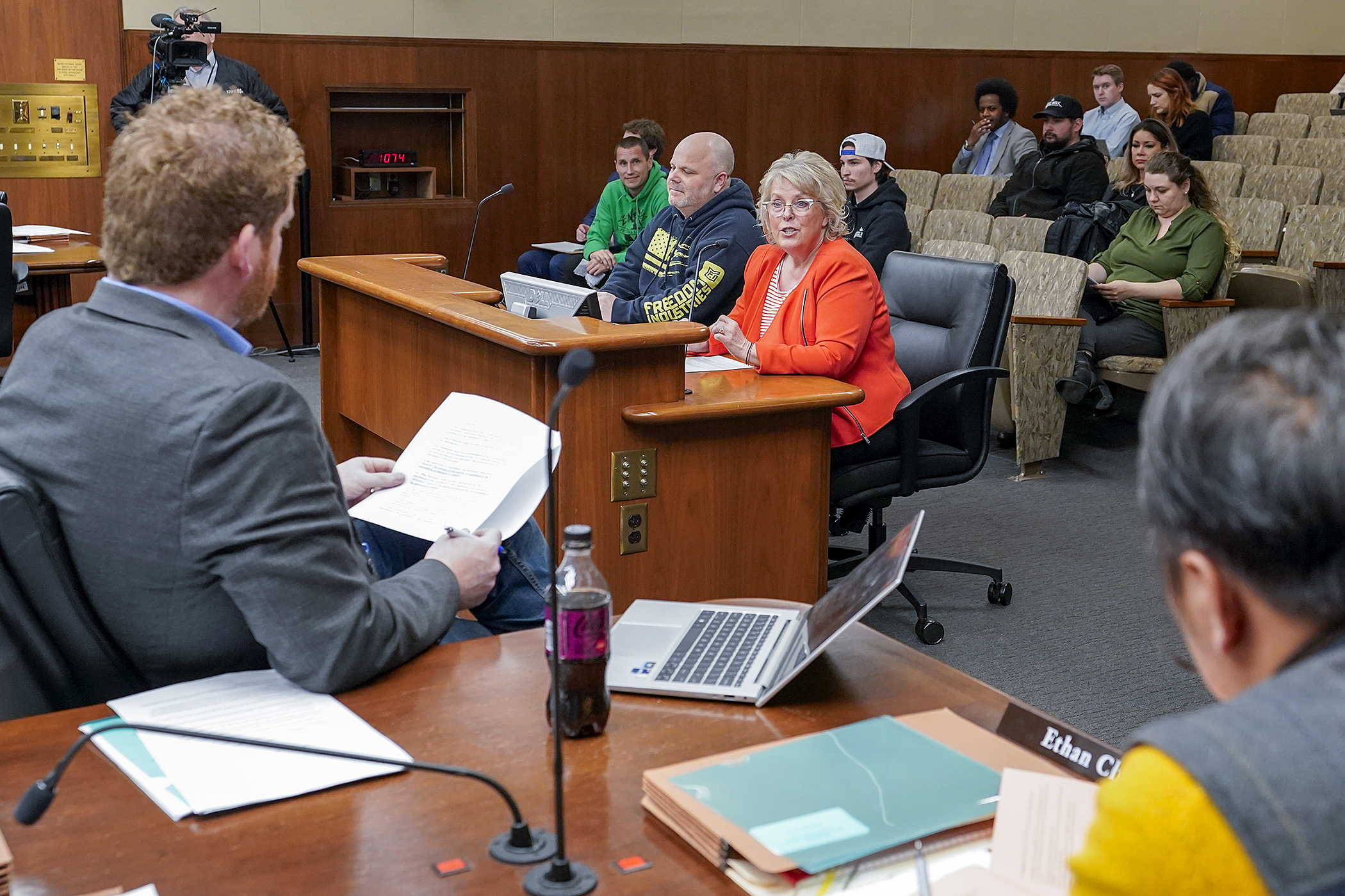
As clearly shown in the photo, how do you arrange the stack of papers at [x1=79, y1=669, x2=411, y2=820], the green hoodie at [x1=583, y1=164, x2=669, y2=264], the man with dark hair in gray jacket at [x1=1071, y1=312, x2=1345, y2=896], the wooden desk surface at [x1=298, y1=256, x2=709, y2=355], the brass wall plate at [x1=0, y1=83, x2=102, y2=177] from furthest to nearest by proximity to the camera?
the brass wall plate at [x1=0, y1=83, x2=102, y2=177]
the green hoodie at [x1=583, y1=164, x2=669, y2=264]
the wooden desk surface at [x1=298, y1=256, x2=709, y2=355]
the stack of papers at [x1=79, y1=669, x2=411, y2=820]
the man with dark hair in gray jacket at [x1=1071, y1=312, x2=1345, y2=896]

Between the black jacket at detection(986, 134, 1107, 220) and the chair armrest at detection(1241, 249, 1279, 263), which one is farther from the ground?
the black jacket at detection(986, 134, 1107, 220)

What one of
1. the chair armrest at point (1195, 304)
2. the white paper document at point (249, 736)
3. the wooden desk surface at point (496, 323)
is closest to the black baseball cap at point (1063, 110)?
the chair armrest at point (1195, 304)

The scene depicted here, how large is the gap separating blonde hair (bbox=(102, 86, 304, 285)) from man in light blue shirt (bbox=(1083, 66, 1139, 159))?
759 cm

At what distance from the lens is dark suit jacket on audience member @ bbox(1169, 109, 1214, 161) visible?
7.76m

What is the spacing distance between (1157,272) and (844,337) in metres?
2.53

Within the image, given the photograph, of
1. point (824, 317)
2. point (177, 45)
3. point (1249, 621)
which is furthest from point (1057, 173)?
point (1249, 621)

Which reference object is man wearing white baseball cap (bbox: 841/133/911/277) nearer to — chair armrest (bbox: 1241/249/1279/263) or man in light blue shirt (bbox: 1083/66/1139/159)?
chair armrest (bbox: 1241/249/1279/263)

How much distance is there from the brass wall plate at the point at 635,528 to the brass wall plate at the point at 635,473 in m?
0.03

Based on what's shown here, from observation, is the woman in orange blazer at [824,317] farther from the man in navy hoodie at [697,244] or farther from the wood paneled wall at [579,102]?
the wood paneled wall at [579,102]

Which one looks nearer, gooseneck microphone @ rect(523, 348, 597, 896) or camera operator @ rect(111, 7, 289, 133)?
gooseneck microphone @ rect(523, 348, 597, 896)

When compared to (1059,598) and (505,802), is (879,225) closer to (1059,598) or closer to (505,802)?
(1059,598)

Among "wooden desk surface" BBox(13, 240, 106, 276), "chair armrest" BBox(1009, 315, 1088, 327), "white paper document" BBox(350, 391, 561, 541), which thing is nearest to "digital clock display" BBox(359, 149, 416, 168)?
"wooden desk surface" BBox(13, 240, 106, 276)

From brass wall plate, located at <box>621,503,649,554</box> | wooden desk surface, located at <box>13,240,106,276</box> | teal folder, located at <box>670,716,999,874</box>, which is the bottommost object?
brass wall plate, located at <box>621,503,649,554</box>

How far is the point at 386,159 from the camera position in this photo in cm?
784
